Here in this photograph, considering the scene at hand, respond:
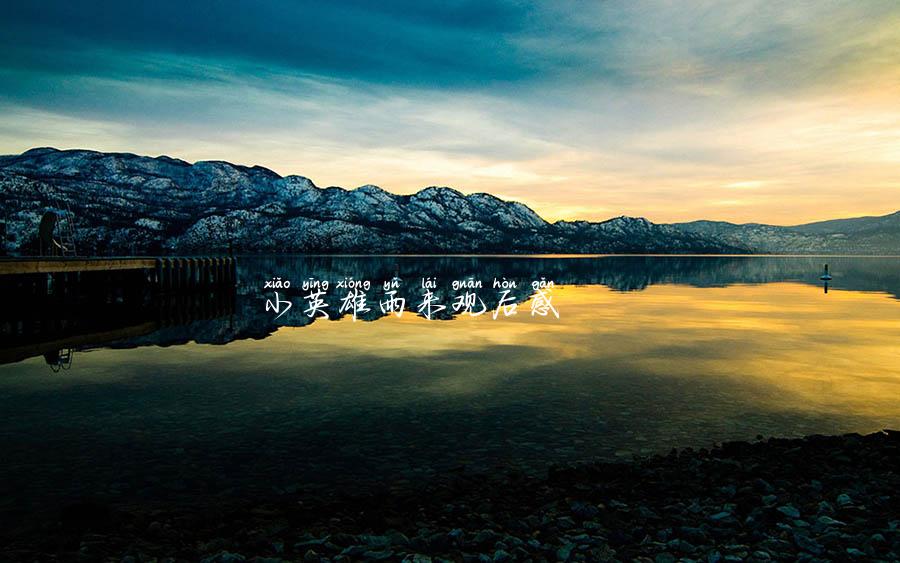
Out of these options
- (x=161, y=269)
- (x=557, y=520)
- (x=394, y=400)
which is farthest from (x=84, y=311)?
(x=557, y=520)

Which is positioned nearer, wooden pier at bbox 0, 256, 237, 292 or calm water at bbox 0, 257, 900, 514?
calm water at bbox 0, 257, 900, 514

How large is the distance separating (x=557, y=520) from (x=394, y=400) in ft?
30.3

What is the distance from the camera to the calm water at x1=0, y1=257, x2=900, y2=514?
12430 millimetres

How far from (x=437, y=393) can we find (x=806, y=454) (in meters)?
10.3

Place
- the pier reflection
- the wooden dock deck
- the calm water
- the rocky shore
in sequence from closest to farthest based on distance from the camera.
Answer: the rocky shore
the calm water
the pier reflection
the wooden dock deck

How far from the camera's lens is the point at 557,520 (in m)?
9.30

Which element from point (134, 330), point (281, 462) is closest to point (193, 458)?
point (281, 462)

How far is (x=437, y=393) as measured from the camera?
736 inches

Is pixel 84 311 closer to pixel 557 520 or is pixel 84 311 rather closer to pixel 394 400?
pixel 394 400

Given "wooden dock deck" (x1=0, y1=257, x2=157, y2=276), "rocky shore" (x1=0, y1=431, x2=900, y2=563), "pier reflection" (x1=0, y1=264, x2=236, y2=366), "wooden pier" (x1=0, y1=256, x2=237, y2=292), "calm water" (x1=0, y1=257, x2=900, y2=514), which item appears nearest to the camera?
"rocky shore" (x1=0, y1=431, x2=900, y2=563)

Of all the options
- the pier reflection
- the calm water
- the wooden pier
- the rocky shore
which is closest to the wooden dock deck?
the wooden pier

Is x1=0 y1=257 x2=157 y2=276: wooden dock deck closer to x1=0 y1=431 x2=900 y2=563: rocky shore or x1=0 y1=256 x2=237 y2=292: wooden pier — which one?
x1=0 y1=256 x2=237 y2=292: wooden pier

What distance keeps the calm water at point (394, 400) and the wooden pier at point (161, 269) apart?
35.2ft

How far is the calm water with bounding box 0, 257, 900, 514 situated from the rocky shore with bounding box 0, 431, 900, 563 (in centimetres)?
113
